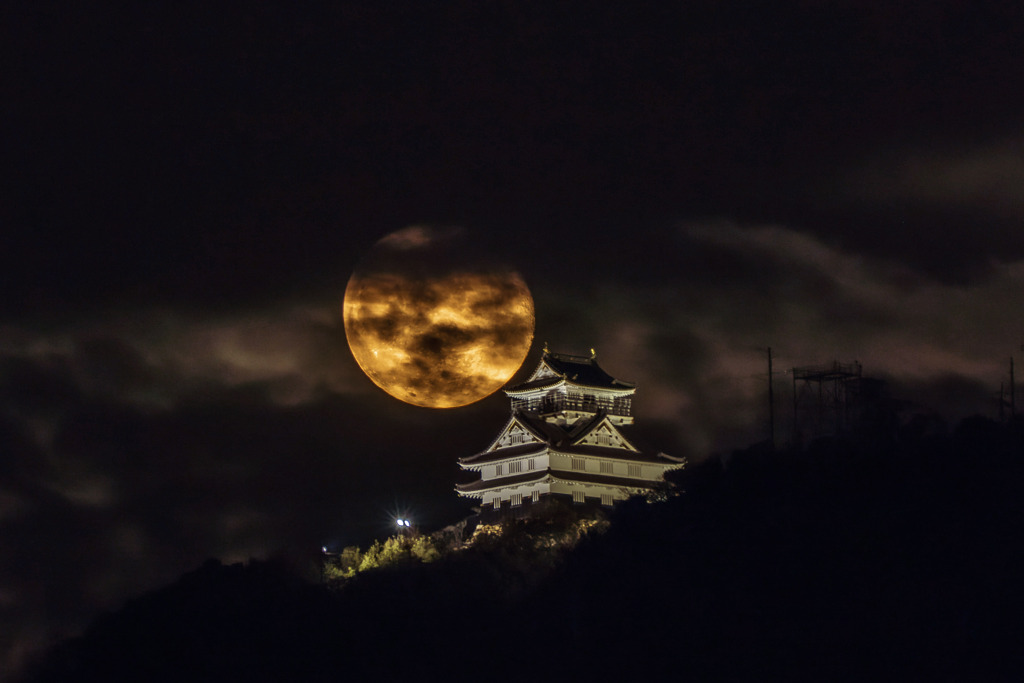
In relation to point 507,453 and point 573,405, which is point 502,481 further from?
point 573,405

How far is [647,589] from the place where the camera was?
37.0 meters

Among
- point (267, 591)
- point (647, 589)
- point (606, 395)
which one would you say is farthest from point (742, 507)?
point (606, 395)

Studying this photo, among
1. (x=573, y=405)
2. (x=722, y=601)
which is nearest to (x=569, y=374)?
(x=573, y=405)

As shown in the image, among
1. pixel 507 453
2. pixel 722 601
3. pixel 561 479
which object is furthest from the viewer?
pixel 507 453

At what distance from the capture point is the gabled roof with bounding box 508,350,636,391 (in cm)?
7162

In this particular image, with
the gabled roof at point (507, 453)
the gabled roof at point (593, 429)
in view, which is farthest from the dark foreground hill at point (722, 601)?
the gabled roof at point (593, 429)

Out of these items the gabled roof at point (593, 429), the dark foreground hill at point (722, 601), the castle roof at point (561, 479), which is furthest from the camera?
the gabled roof at point (593, 429)

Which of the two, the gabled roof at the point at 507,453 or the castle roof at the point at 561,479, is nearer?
the castle roof at the point at 561,479

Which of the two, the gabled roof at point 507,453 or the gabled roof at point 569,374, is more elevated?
the gabled roof at point 569,374

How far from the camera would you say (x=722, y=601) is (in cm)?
3494

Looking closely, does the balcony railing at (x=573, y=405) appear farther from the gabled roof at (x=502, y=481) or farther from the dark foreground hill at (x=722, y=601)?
the dark foreground hill at (x=722, y=601)

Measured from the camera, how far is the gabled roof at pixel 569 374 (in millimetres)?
71625

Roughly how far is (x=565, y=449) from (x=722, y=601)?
32.5 meters

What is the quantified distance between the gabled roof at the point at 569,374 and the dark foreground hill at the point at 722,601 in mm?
23570
